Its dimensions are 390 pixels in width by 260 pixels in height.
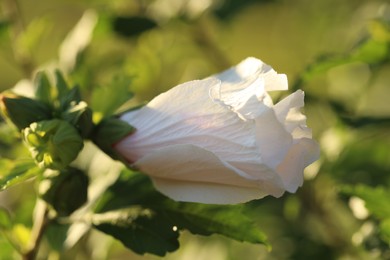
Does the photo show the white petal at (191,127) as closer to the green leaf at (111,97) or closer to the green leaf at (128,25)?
the green leaf at (111,97)

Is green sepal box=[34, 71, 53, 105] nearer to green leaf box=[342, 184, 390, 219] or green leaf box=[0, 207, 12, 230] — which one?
green leaf box=[0, 207, 12, 230]

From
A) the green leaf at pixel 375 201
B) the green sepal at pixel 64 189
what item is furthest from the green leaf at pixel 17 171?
the green leaf at pixel 375 201

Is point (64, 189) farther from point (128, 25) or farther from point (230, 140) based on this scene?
point (128, 25)

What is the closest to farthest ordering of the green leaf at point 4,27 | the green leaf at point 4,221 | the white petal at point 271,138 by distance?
1. the white petal at point 271,138
2. the green leaf at point 4,221
3. the green leaf at point 4,27

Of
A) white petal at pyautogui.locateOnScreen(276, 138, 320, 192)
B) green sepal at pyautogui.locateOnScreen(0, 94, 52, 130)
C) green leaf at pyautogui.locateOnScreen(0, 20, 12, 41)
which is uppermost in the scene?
green sepal at pyautogui.locateOnScreen(0, 94, 52, 130)

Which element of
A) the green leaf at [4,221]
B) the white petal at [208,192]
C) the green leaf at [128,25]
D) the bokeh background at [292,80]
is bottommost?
the bokeh background at [292,80]

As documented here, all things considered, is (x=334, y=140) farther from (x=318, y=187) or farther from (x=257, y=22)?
(x=257, y=22)

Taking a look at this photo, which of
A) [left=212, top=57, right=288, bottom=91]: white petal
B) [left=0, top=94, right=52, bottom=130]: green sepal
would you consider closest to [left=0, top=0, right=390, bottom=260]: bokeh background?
[left=0, top=94, right=52, bottom=130]: green sepal
